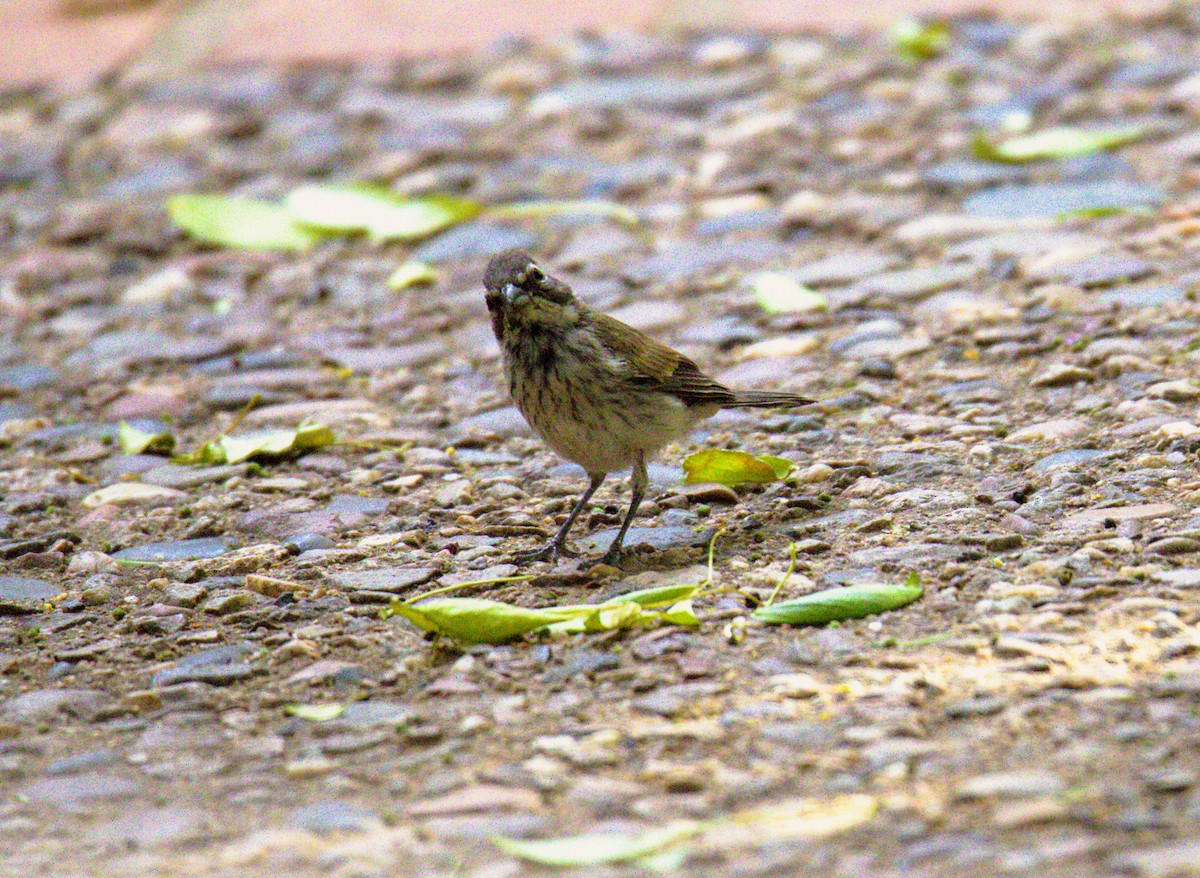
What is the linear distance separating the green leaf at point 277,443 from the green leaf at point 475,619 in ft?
5.58

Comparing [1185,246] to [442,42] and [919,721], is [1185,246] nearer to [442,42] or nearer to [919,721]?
[919,721]

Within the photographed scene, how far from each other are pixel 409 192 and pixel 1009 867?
5.99 m

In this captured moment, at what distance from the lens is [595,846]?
111 inches

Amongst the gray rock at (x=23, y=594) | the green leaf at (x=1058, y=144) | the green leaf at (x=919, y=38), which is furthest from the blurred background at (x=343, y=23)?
the gray rock at (x=23, y=594)

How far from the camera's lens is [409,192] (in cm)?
806

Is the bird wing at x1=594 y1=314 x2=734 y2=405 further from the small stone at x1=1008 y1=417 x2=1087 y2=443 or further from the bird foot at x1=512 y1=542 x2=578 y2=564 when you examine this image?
the small stone at x1=1008 y1=417 x2=1087 y2=443

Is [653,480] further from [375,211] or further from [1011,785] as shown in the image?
[375,211]

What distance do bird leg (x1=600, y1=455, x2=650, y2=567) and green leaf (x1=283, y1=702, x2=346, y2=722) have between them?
1.14 m

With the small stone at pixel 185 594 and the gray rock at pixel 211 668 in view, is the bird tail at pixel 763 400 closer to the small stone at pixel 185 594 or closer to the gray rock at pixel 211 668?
the small stone at pixel 185 594

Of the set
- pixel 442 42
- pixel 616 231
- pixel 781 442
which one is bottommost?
pixel 781 442

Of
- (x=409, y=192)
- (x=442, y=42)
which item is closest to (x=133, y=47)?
(x=442, y=42)

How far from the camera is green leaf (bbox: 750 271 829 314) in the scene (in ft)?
21.0

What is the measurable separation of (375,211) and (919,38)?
3593 mm

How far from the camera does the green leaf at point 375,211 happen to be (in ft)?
25.1
